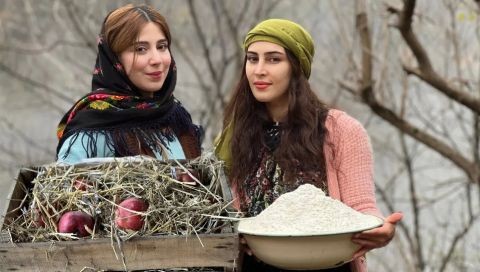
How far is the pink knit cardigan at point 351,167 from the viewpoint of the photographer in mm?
2758

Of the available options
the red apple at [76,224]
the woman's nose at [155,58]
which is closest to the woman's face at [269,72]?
the woman's nose at [155,58]

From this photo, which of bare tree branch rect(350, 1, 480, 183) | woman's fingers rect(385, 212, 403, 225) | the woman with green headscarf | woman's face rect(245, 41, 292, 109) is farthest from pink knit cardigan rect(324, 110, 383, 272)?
bare tree branch rect(350, 1, 480, 183)

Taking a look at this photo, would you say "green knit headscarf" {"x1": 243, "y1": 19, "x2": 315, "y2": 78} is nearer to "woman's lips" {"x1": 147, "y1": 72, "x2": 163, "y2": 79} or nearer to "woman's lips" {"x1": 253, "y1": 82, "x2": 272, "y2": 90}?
"woman's lips" {"x1": 253, "y1": 82, "x2": 272, "y2": 90}

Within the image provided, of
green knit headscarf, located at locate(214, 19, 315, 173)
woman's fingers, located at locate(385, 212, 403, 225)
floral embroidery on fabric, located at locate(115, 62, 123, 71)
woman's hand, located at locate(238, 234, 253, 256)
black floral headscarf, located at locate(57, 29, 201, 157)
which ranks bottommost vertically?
woman's hand, located at locate(238, 234, 253, 256)

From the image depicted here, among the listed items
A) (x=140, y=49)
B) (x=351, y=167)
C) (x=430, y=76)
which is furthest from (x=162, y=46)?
(x=430, y=76)

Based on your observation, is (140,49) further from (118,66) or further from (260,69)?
(260,69)

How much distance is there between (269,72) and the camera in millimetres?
2928

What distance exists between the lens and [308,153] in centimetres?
285

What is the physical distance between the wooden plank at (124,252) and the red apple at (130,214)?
1.9 inches

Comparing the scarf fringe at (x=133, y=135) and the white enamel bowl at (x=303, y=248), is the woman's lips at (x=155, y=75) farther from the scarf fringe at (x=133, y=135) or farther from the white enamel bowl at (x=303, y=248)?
the white enamel bowl at (x=303, y=248)

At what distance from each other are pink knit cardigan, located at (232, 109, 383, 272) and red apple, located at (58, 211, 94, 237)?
0.65 m

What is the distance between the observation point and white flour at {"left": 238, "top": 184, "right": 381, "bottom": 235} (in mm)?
2365

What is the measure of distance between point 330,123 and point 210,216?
717 millimetres

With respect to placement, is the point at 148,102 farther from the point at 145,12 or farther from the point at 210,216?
the point at 210,216
